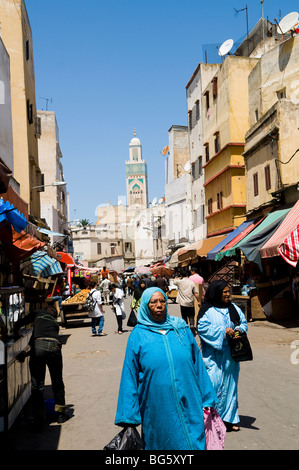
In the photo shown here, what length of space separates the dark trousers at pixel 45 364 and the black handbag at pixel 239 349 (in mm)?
2451

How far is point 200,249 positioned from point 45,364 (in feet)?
69.4

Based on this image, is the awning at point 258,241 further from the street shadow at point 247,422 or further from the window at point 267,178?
the street shadow at point 247,422

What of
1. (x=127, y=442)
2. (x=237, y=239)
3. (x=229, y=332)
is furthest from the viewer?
(x=237, y=239)

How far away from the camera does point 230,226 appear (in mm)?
27141

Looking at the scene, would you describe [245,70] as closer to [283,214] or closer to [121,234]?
[283,214]

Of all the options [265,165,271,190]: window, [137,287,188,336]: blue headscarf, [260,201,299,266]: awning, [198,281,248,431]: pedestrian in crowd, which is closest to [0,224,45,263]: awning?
[198,281,248,431]: pedestrian in crowd

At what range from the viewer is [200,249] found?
2736 cm

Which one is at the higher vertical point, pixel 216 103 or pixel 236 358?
pixel 216 103

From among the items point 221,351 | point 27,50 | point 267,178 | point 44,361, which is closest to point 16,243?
point 44,361

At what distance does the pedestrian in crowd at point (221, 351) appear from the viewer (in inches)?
222

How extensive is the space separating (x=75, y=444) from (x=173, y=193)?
4271 cm

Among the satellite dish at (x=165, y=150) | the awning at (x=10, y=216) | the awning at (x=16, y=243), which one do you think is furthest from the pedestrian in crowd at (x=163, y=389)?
the satellite dish at (x=165, y=150)

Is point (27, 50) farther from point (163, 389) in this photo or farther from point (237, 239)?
point (163, 389)

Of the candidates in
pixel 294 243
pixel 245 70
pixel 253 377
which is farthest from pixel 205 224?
pixel 253 377
